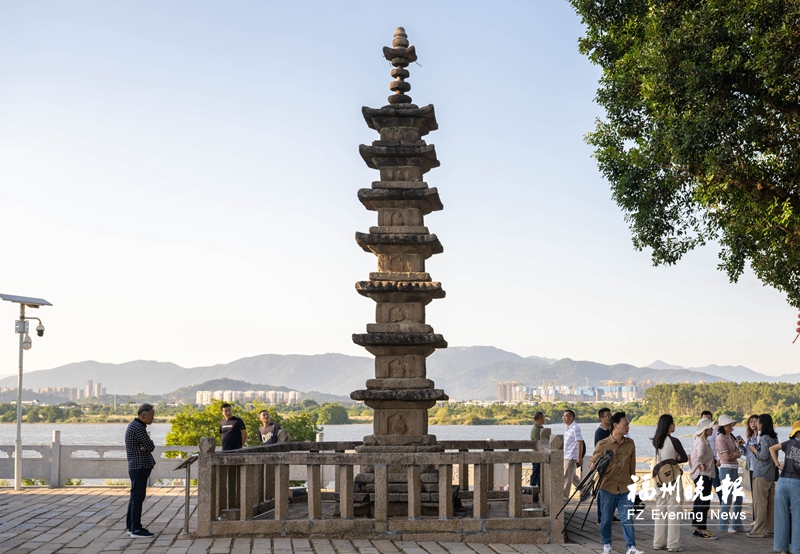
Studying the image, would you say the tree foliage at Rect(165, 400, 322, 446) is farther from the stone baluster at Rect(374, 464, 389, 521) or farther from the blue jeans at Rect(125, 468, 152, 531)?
the stone baluster at Rect(374, 464, 389, 521)

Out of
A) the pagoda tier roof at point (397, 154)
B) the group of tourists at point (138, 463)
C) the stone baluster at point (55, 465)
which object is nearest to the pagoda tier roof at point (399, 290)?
the pagoda tier roof at point (397, 154)

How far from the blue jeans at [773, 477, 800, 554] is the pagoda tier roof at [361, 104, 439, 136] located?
8.44 meters

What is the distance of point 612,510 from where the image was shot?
11.1 m

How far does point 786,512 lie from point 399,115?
9.07 metres

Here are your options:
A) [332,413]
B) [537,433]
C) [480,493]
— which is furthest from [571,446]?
[332,413]

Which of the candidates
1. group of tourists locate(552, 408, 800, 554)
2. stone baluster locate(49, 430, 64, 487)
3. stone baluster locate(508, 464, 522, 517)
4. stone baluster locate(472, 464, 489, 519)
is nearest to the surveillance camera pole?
stone baluster locate(49, 430, 64, 487)

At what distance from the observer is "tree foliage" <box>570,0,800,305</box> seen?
1388cm

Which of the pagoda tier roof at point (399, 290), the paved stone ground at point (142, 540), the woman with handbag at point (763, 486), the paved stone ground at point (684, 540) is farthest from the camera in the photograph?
the pagoda tier roof at point (399, 290)

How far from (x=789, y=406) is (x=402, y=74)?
104 meters

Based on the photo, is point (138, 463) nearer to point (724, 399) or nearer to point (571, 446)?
point (571, 446)

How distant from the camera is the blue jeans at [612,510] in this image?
36.3ft

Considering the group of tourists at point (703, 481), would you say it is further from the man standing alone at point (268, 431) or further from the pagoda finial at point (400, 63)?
the pagoda finial at point (400, 63)

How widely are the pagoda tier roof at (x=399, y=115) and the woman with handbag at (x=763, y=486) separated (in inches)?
301

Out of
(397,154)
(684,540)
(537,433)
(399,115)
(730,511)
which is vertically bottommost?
(684,540)
